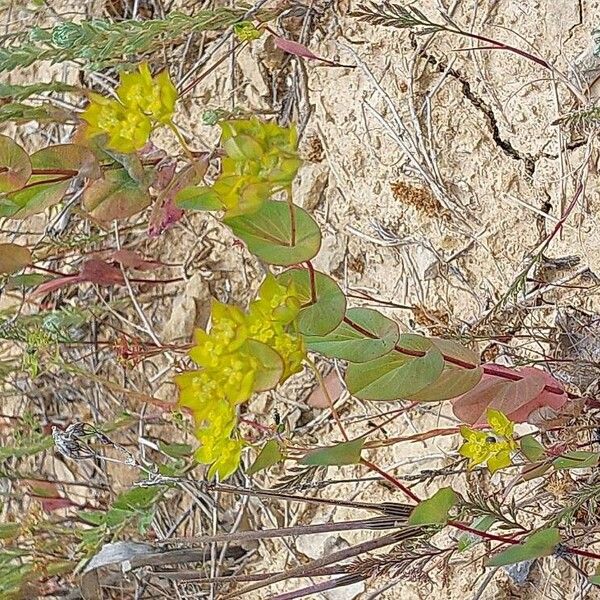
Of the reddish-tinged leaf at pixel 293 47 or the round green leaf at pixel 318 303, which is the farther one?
the reddish-tinged leaf at pixel 293 47

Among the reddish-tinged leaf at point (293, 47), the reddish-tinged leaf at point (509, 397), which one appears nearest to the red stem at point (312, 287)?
the reddish-tinged leaf at point (509, 397)

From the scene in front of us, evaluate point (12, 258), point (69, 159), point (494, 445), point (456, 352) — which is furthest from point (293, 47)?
point (494, 445)

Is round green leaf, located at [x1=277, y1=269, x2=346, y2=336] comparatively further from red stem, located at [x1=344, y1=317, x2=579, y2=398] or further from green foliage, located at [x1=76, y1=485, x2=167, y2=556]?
green foliage, located at [x1=76, y1=485, x2=167, y2=556]

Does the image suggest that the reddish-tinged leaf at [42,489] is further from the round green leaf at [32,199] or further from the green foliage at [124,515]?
the round green leaf at [32,199]

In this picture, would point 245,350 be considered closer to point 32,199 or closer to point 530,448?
point 530,448

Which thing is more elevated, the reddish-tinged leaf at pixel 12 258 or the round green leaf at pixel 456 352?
the round green leaf at pixel 456 352

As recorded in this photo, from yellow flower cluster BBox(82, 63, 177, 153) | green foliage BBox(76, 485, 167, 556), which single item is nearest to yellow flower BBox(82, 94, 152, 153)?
yellow flower cluster BBox(82, 63, 177, 153)

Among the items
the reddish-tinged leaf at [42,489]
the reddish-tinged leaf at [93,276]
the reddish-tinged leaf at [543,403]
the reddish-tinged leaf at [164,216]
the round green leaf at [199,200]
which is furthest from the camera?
the reddish-tinged leaf at [42,489]
